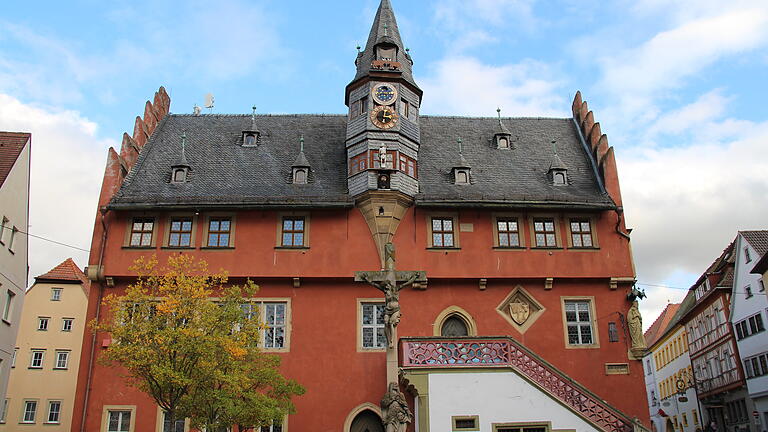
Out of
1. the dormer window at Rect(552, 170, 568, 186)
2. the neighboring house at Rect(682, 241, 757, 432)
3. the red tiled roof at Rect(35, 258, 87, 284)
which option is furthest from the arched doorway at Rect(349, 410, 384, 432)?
the red tiled roof at Rect(35, 258, 87, 284)

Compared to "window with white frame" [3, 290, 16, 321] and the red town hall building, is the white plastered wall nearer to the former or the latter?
the red town hall building

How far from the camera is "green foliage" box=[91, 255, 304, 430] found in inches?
571

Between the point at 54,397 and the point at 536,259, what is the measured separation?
95.2 feet

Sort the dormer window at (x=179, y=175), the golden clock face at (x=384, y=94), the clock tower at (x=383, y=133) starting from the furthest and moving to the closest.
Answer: the golden clock face at (x=384, y=94) → the dormer window at (x=179, y=175) → the clock tower at (x=383, y=133)

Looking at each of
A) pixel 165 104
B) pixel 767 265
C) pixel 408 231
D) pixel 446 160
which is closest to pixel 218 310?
pixel 408 231

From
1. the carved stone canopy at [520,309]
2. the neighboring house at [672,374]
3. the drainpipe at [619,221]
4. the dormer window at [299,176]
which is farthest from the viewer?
the neighboring house at [672,374]

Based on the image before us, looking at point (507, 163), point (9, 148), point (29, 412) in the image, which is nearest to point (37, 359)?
point (29, 412)

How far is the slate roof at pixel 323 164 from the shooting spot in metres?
22.3

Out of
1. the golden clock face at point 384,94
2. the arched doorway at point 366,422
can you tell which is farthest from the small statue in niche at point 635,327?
the golden clock face at point 384,94

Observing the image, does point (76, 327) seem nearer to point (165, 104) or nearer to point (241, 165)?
point (165, 104)

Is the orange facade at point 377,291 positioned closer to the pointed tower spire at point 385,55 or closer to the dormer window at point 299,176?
the dormer window at point 299,176

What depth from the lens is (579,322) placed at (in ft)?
72.3

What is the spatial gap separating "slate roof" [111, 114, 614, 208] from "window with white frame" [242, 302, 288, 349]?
133 inches

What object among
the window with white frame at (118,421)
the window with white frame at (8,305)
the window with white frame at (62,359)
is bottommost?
the window with white frame at (118,421)
